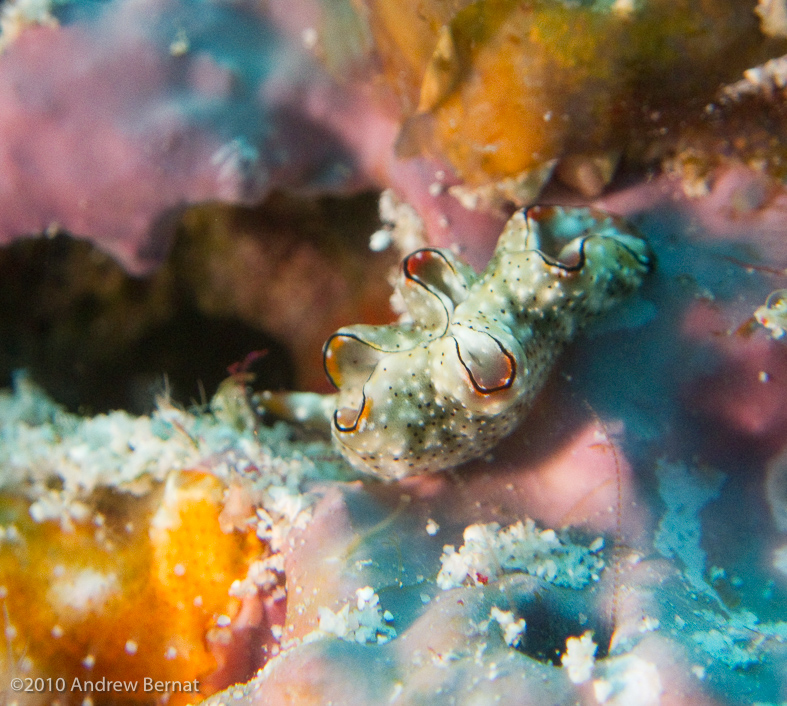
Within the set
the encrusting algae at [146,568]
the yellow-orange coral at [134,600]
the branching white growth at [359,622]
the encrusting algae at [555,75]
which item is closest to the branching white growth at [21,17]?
the encrusting algae at [555,75]

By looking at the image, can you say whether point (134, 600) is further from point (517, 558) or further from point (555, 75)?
point (555, 75)

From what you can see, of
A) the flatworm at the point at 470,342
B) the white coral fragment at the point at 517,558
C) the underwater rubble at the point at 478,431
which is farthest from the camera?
the flatworm at the point at 470,342

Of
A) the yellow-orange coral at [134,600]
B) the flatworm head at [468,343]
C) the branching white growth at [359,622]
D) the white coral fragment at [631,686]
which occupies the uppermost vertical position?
the flatworm head at [468,343]

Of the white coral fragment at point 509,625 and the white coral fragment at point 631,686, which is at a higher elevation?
the white coral fragment at point 631,686

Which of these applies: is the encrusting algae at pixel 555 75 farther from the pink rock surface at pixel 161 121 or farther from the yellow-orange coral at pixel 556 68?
the pink rock surface at pixel 161 121

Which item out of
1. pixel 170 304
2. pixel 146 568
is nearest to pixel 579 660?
pixel 146 568

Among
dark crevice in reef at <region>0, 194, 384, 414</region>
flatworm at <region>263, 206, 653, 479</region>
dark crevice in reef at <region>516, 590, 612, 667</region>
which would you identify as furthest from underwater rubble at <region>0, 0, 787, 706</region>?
dark crevice in reef at <region>0, 194, 384, 414</region>

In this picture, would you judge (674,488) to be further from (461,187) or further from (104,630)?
(104,630)

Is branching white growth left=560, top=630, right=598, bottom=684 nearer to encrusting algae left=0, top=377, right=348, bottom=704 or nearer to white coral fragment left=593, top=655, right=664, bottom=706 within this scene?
→ white coral fragment left=593, top=655, right=664, bottom=706
